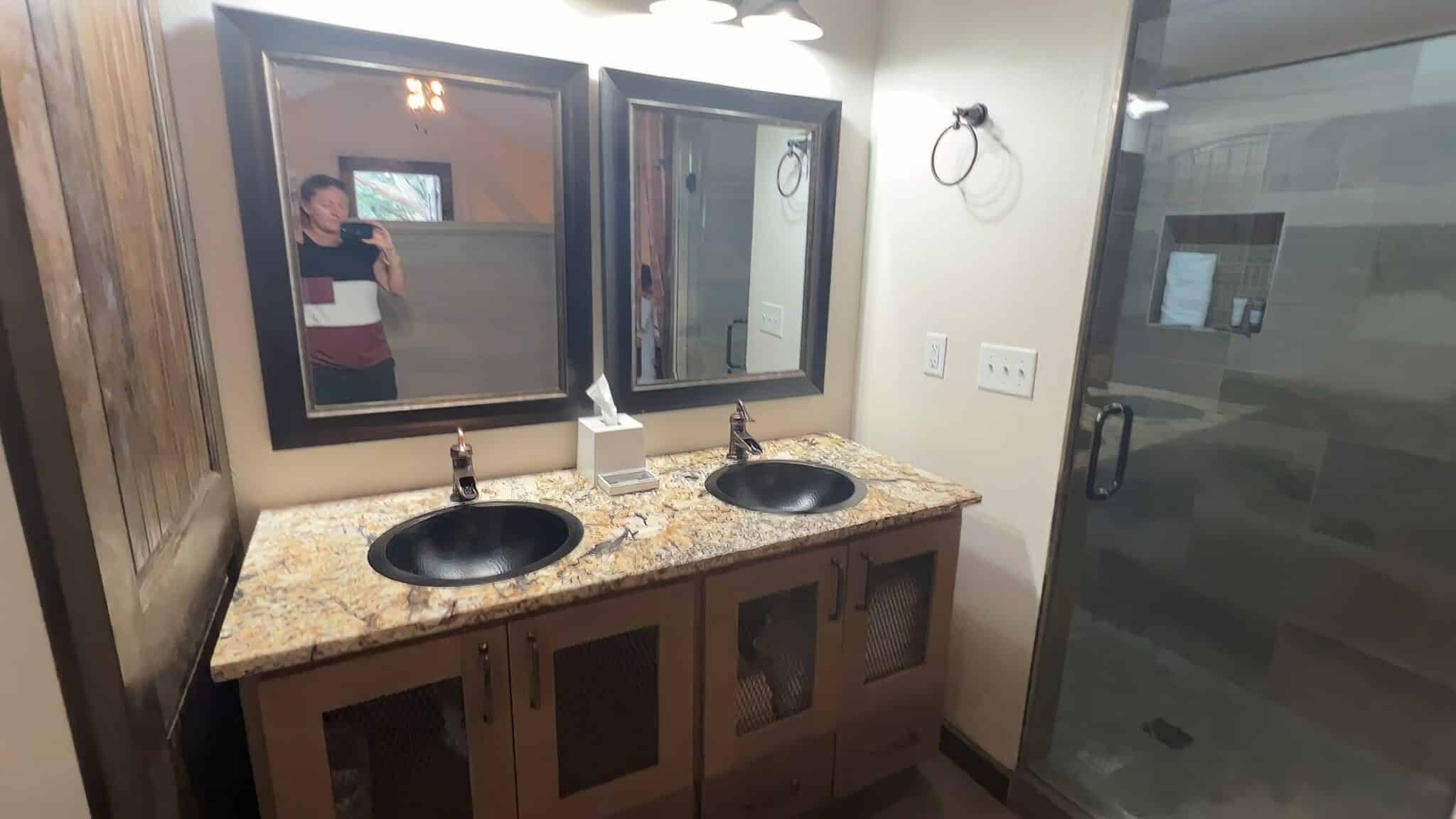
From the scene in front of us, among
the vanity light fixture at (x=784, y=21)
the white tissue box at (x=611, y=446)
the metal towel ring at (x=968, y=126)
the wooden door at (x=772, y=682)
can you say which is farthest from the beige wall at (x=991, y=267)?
the white tissue box at (x=611, y=446)

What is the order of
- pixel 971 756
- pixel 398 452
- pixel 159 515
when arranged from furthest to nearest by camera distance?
pixel 971 756
pixel 398 452
pixel 159 515

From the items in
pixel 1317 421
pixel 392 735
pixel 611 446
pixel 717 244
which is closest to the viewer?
pixel 392 735

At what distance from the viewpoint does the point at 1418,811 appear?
169cm

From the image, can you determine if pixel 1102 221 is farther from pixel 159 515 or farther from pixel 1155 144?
pixel 159 515

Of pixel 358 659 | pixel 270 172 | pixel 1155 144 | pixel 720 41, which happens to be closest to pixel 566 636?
pixel 358 659

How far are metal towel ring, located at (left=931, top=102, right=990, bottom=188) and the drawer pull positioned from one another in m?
1.55

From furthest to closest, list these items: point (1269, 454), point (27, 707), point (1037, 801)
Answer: point (1269, 454), point (1037, 801), point (27, 707)

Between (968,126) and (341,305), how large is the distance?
156 centimetres

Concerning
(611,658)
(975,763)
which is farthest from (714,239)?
(975,763)

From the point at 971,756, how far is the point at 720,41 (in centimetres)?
208

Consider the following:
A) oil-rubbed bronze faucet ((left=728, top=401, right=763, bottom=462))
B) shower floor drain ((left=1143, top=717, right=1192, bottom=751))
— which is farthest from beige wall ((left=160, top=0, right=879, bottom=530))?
shower floor drain ((left=1143, top=717, right=1192, bottom=751))

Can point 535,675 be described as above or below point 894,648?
above

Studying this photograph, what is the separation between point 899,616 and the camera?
5.39 ft

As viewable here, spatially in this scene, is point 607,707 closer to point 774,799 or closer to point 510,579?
point 510,579
